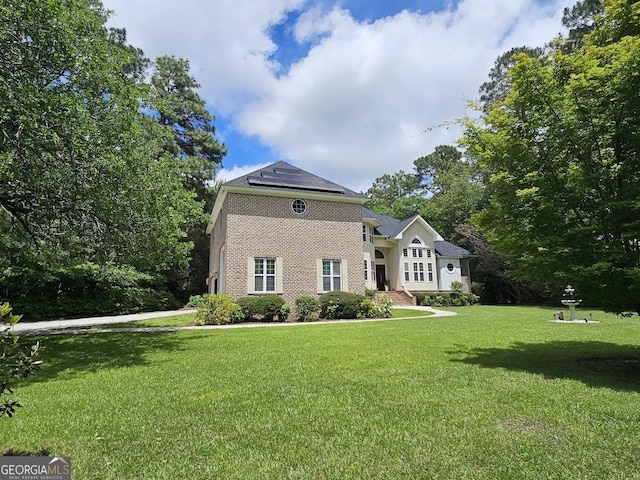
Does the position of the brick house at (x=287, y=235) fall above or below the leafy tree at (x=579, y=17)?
below

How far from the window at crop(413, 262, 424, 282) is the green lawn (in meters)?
19.5

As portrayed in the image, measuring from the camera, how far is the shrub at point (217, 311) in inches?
602

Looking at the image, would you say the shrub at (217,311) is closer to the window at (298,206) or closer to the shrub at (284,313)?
the shrub at (284,313)

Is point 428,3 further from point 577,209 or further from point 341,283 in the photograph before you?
point 341,283

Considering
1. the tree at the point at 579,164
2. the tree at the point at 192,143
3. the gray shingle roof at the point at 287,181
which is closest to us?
the tree at the point at 579,164

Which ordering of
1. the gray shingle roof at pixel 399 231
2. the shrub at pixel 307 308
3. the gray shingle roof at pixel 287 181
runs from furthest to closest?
the gray shingle roof at pixel 399 231, the gray shingle roof at pixel 287 181, the shrub at pixel 307 308

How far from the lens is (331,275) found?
1906 cm

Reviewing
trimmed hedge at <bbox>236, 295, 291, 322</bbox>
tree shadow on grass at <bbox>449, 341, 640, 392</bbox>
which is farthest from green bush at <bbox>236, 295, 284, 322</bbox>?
tree shadow on grass at <bbox>449, 341, 640, 392</bbox>

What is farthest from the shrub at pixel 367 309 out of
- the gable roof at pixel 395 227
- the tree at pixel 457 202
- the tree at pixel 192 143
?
the tree at pixel 457 202

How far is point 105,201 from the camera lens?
313 inches

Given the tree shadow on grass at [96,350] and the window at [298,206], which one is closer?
the tree shadow on grass at [96,350]

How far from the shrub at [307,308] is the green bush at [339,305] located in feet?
1.22

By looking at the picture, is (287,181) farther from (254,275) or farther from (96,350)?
(96,350)

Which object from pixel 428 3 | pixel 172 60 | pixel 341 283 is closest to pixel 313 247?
pixel 341 283
